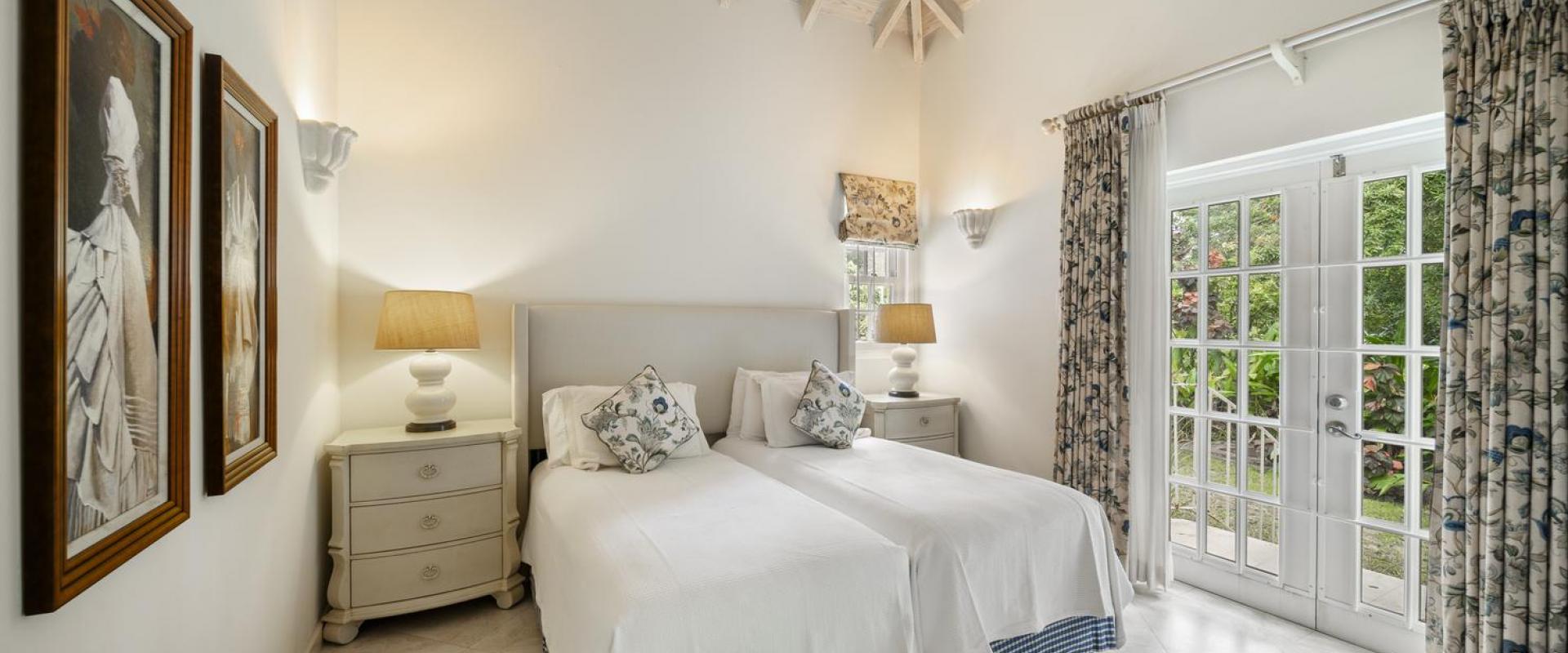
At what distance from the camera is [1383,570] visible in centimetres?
237

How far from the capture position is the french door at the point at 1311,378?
2.28 m

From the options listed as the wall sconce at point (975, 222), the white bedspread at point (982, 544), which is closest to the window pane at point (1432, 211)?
the white bedspread at point (982, 544)

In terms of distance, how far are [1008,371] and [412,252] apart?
3.14 meters

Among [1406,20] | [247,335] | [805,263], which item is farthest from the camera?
[805,263]

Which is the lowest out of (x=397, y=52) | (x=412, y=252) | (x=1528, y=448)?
(x=1528, y=448)

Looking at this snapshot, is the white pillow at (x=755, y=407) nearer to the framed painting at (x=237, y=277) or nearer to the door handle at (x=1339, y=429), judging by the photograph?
the framed painting at (x=237, y=277)

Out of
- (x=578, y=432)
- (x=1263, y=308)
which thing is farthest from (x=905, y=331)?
(x=578, y=432)

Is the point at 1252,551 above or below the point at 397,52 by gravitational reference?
below

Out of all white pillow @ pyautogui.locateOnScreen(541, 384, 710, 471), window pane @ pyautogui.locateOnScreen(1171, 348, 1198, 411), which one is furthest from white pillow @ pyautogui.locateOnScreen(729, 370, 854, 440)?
window pane @ pyautogui.locateOnScreen(1171, 348, 1198, 411)

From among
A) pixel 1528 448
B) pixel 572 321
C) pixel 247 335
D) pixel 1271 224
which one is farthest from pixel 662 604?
pixel 1271 224

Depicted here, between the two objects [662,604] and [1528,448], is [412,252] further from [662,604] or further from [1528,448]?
[1528,448]

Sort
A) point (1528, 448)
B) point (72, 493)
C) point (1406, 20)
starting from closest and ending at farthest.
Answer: point (72, 493)
point (1528, 448)
point (1406, 20)

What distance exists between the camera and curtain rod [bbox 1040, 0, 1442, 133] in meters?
2.09

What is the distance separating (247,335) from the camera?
162cm
